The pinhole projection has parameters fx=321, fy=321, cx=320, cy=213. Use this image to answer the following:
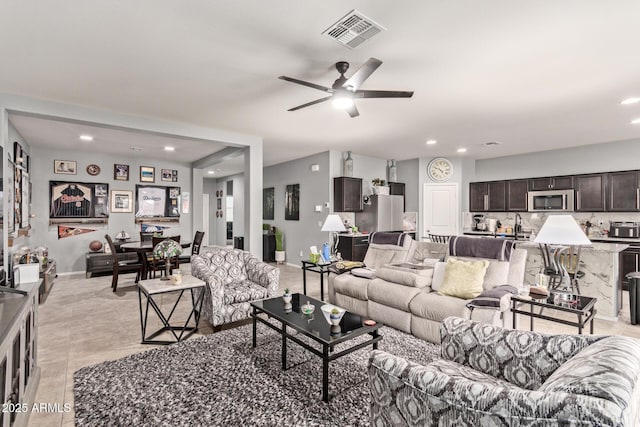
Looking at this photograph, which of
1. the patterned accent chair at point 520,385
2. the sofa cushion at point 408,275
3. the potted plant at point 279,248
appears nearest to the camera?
the patterned accent chair at point 520,385

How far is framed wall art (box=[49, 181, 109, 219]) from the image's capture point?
6504mm

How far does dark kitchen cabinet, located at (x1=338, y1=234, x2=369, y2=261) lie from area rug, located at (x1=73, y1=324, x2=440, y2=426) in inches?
138

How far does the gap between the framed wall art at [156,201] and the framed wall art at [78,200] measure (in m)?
0.67

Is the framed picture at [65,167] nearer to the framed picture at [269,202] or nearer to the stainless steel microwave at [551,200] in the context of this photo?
the framed picture at [269,202]

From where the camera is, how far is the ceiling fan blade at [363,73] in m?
2.39

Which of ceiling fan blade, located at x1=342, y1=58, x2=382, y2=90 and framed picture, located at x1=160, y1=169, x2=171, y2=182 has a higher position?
ceiling fan blade, located at x1=342, y1=58, x2=382, y2=90

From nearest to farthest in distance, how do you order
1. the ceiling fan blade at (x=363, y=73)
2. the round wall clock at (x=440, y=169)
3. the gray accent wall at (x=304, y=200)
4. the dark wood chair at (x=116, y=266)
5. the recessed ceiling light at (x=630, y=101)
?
the ceiling fan blade at (x=363, y=73), the recessed ceiling light at (x=630, y=101), the dark wood chair at (x=116, y=266), the gray accent wall at (x=304, y=200), the round wall clock at (x=440, y=169)

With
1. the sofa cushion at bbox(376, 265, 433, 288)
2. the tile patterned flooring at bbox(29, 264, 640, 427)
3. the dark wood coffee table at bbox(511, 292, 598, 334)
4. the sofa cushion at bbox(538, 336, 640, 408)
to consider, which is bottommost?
the tile patterned flooring at bbox(29, 264, 640, 427)

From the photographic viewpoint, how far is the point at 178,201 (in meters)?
8.05

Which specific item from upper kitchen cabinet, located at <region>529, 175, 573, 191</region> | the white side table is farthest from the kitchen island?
the white side table

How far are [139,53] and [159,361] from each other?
2.59m

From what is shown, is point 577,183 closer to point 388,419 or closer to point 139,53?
point 388,419

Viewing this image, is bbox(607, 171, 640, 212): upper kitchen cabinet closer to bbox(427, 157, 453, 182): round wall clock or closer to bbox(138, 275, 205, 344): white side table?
bbox(427, 157, 453, 182): round wall clock

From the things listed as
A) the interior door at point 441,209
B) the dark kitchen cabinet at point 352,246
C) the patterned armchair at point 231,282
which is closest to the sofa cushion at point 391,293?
the patterned armchair at point 231,282
